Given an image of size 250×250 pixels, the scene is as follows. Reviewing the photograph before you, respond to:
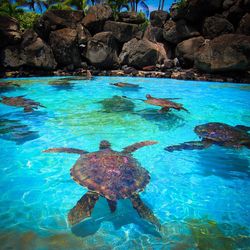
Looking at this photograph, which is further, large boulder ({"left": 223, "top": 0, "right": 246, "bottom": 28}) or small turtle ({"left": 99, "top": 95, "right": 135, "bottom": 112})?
large boulder ({"left": 223, "top": 0, "right": 246, "bottom": 28})

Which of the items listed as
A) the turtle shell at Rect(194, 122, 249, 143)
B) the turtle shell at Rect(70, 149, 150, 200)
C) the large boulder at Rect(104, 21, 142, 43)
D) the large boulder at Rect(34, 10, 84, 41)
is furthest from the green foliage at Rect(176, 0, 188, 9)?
the turtle shell at Rect(70, 149, 150, 200)

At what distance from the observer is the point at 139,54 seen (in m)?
19.0

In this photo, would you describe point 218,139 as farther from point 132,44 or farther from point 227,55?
point 132,44

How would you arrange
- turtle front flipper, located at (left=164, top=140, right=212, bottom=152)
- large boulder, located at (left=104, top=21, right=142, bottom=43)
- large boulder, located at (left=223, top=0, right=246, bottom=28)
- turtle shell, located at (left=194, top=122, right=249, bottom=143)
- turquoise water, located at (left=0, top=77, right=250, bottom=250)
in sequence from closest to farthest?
turquoise water, located at (left=0, top=77, right=250, bottom=250) < turtle front flipper, located at (left=164, top=140, right=212, bottom=152) < turtle shell, located at (left=194, top=122, right=249, bottom=143) < large boulder, located at (left=223, top=0, right=246, bottom=28) < large boulder, located at (left=104, top=21, right=142, bottom=43)

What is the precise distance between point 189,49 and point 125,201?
18.0 m

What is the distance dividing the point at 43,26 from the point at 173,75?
10812 mm

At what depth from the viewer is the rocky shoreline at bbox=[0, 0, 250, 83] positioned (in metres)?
16.2

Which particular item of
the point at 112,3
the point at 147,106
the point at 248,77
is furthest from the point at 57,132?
the point at 112,3

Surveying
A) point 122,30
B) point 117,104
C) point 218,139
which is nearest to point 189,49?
point 122,30

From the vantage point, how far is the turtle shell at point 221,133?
5.32 metres

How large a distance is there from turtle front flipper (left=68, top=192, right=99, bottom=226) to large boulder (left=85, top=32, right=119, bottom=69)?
54.1 ft

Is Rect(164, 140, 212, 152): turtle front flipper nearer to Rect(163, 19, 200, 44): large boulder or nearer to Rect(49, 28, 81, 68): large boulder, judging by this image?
Rect(49, 28, 81, 68): large boulder

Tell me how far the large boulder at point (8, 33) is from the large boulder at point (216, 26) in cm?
1476

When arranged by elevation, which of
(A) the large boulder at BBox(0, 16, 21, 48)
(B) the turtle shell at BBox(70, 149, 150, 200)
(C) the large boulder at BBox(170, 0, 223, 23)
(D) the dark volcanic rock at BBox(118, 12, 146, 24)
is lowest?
(B) the turtle shell at BBox(70, 149, 150, 200)
